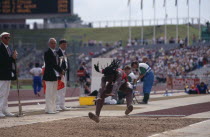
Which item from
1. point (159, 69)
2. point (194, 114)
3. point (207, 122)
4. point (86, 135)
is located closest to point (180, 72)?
point (159, 69)

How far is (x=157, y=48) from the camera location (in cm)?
5422

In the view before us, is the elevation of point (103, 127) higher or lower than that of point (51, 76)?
lower

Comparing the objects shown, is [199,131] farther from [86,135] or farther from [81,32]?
[81,32]

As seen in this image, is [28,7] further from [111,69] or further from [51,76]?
[111,69]

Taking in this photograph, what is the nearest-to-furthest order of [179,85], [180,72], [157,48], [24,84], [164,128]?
[164,128] → [179,85] → [180,72] → [24,84] → [157,48]

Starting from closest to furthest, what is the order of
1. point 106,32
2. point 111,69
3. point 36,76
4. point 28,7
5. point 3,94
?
point 111,69 < point 3,94 < point 36,76 < point 28,7 < point 106,32

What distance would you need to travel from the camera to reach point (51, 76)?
17.7 meters

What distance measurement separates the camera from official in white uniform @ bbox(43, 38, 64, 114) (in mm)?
17688

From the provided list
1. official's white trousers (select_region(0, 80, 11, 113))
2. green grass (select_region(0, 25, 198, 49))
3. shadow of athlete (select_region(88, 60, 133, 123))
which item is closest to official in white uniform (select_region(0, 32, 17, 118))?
official's white trousers (select_region(0, 80, 11, 113))

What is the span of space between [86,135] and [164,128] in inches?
79.5

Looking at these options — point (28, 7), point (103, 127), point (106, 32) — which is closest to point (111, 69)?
point (103, 127)

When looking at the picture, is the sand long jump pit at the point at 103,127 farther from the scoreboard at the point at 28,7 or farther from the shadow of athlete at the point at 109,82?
the scoreboard at the point at 28,7

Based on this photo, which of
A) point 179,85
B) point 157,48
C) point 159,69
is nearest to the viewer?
point 179,85

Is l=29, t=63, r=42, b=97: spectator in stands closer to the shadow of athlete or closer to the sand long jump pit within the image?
the sand long jump pit
